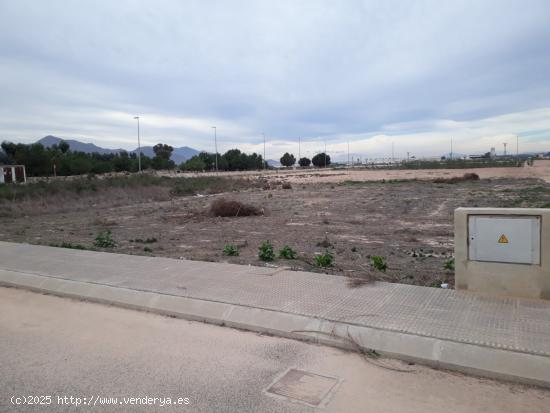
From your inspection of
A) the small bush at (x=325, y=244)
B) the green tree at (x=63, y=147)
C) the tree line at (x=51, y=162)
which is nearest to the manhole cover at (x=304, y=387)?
the small bush at (x=325, y=244)

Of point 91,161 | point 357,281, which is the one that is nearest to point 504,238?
point 357,281

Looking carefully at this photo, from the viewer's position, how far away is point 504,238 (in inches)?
234

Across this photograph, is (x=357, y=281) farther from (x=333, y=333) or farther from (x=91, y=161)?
(x=91, y=161)

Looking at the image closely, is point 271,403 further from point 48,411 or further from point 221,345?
point 48,411

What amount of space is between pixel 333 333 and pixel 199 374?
1.53 m

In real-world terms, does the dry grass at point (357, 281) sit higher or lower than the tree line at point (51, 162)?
lower

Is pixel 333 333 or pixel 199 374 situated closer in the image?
pixel 199 374

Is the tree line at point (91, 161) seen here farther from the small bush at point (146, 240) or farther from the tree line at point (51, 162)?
the small bush at point (146, 240)

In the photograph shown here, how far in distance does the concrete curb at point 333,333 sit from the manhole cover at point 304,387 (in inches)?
29.6

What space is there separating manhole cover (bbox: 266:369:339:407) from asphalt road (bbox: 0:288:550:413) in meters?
0.07

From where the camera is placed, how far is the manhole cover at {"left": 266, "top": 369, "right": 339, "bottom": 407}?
13.0 feet

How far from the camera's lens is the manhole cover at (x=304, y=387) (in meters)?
3.97

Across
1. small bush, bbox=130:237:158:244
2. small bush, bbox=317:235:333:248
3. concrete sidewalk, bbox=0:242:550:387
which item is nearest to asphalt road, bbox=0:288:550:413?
concrete sidewalk, bbox=0:242:550:387

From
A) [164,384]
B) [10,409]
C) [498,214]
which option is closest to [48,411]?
[10,409]
